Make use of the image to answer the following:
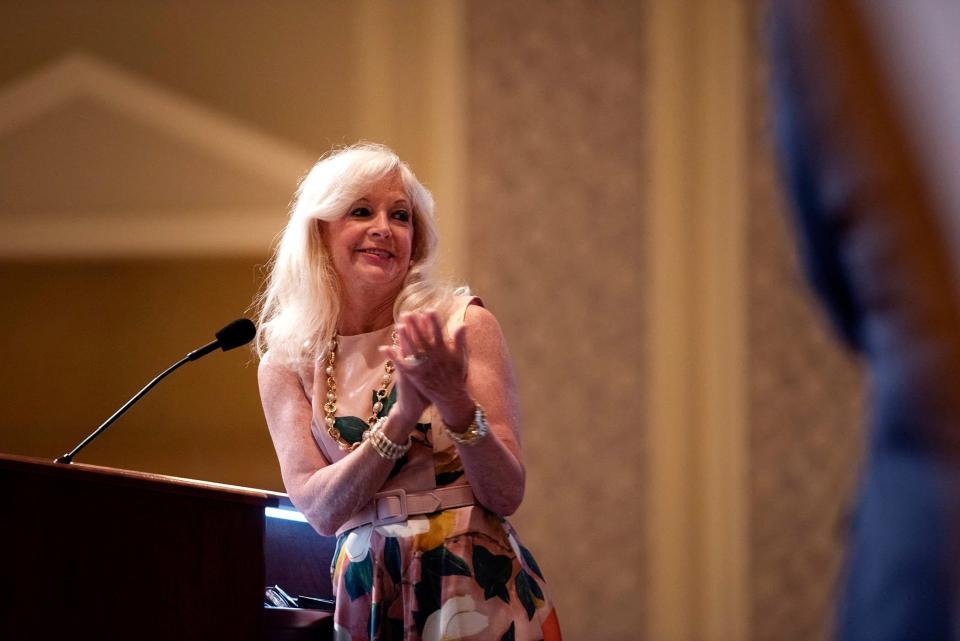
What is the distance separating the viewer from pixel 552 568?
4672 mm

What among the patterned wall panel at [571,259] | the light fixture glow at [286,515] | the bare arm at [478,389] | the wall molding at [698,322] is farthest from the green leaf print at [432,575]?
the wall molding at [698,322]

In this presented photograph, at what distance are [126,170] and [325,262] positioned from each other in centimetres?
323

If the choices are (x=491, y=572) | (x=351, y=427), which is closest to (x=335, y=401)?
(x=351, y=427)

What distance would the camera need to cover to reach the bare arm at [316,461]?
1803 millimetres

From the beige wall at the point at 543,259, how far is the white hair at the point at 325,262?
102 inches

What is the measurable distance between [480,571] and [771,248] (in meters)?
3.25

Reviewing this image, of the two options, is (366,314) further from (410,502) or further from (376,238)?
(410,502)

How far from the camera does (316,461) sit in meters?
1.96

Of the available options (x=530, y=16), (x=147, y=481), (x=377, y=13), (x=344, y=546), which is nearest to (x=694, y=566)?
(x=530, y=16)

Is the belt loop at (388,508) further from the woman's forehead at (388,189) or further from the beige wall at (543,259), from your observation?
the beige wall at (543,259)

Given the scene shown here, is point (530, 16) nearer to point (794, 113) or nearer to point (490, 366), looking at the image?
point (490, 366)

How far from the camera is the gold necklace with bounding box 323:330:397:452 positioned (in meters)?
1.96

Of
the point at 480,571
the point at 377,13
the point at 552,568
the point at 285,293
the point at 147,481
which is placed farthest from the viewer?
the point at 377,13

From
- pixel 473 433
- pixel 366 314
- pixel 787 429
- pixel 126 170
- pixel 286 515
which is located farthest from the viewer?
pixel 126 170
